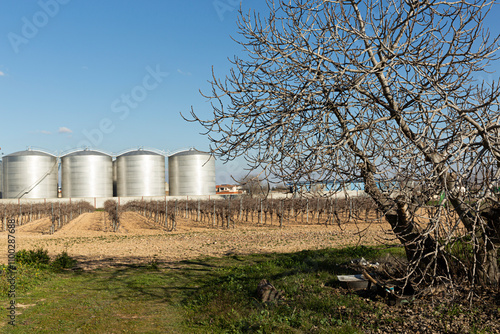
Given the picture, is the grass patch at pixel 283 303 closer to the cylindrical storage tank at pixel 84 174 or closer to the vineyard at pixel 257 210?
the vineyard at pixel 257 210

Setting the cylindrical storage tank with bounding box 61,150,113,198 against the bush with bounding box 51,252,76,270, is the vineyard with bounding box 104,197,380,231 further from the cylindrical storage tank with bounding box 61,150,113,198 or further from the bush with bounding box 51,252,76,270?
the cylindrical storage tank with bounding box 61,150,113,198

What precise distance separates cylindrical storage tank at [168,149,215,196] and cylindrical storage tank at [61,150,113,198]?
8.91 m

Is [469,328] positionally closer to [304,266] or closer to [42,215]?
[304,266]

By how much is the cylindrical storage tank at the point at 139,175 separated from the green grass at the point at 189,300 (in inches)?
1686

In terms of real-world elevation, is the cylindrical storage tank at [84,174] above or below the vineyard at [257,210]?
above

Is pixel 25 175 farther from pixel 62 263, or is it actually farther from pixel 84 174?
pixel 62 263

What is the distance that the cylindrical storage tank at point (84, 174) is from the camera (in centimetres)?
5072

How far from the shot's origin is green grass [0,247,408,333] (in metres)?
5.45

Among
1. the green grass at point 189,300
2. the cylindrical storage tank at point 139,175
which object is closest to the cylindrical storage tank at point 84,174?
the cylindrical storage tank at point 139,175

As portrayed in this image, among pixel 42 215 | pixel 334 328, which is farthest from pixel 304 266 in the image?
pixel 42 215

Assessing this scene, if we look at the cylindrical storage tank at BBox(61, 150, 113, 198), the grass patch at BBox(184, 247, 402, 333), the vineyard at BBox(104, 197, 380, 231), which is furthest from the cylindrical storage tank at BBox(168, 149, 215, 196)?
the grass patch at BBox(184, 247, 402, 333)

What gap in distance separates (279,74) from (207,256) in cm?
780

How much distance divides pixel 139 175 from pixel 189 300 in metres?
46.8

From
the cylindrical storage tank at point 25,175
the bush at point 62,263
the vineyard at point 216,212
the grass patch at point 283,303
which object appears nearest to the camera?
the grass patch at point 283,303
